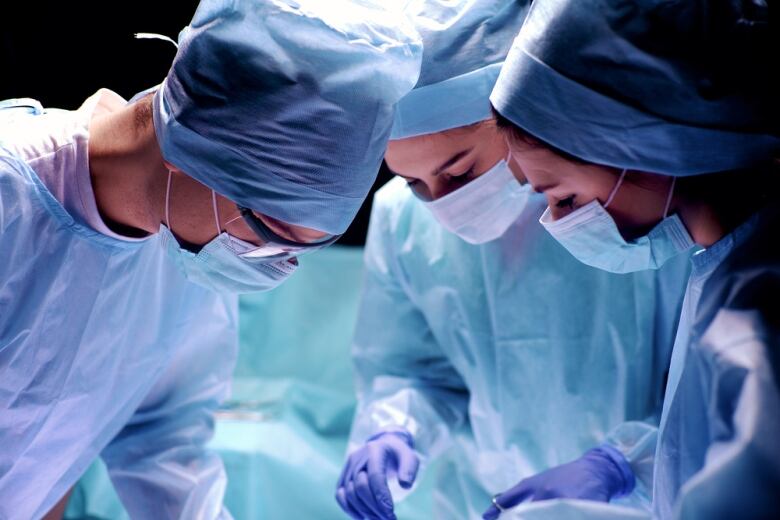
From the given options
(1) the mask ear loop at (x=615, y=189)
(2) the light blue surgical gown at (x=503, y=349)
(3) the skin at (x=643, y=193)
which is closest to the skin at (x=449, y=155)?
(2) the light blue surgical gown at (x=503, y=349)

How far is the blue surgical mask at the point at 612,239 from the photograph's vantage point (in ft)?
4.37

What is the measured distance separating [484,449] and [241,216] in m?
0.97

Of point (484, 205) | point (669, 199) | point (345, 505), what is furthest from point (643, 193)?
point (345, 505)

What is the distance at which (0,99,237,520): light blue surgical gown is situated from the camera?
1.54 m

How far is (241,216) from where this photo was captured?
1.53 meters

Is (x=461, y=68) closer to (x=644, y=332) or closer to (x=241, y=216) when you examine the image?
(x=241, y=216)

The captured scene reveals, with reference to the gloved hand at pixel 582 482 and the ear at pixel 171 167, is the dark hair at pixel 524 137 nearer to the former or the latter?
the ear at pixel 171 167

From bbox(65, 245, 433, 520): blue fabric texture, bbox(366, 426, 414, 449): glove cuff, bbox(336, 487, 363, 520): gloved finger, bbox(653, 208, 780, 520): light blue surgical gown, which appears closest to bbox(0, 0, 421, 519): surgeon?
bbox(336, 487, 363, 520): gloved finger

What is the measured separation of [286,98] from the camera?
1360 mm

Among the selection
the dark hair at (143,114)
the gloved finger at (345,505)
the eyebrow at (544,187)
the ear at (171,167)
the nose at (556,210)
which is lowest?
the gloved finger at (345,505)

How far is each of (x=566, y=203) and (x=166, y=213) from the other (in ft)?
2.47

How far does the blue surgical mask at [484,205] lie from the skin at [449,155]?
2 cm

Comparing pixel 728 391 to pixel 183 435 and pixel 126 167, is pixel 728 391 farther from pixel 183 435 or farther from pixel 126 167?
pixel 183 435

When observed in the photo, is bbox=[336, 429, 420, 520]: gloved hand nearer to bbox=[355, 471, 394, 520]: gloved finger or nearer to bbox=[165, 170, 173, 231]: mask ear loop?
bbox=[355, 471, 394, 520]: gloved finger
